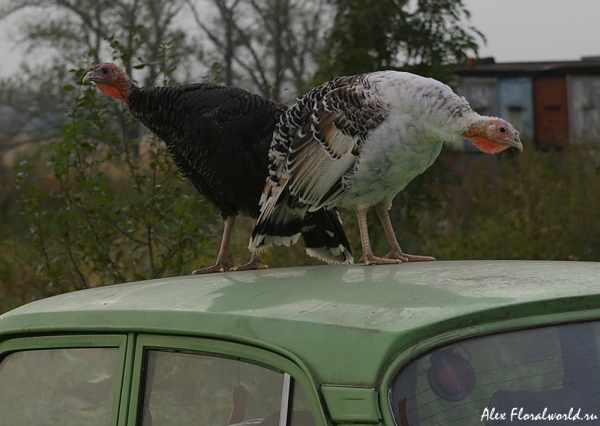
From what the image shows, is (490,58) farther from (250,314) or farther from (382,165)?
(250,314)

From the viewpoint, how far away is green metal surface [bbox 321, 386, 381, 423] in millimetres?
1718

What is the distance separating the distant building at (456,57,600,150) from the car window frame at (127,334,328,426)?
20.6 m

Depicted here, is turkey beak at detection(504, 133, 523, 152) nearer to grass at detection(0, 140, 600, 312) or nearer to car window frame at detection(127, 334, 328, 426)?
car window frame at detection(127, 334, 328, 426)

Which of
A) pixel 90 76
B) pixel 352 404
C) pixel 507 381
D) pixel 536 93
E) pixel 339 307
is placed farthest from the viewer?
pixel 536 93

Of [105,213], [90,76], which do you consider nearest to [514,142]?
[90,76]

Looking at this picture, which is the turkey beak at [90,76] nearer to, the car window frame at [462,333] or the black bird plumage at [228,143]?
the black bird plumage at [228,143]

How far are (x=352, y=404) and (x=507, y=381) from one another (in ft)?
1.10

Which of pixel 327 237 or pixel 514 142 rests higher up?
pixel 514 142

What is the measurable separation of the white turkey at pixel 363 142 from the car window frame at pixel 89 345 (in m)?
1.38

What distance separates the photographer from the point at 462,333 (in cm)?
183

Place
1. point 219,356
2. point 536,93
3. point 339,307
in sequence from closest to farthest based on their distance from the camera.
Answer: point 339,307 < point 219,356 < point 536,93

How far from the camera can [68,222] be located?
5.86 metres

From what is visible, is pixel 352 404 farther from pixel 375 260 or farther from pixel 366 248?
pixel 366 248

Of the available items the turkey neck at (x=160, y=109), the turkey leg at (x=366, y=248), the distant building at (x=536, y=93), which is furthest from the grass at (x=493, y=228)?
the distant building at (x=536, y=93)
